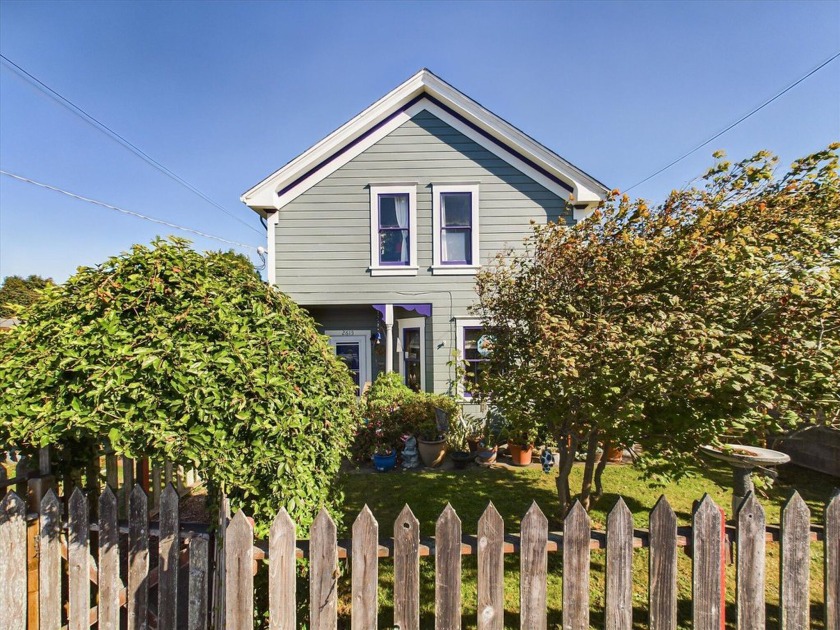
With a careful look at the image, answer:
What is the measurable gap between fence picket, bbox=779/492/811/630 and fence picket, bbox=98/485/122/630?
3.74 m

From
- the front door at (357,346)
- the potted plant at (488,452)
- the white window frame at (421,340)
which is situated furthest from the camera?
the front door at (357,346)

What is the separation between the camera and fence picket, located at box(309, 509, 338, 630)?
2.08m

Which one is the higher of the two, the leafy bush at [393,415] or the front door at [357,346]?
the front door at [357,346]

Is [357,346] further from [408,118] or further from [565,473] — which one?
[565,473]

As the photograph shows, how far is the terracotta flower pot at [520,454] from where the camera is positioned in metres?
6.76

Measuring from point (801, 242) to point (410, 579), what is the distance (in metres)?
3.33

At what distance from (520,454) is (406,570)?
16.9ft

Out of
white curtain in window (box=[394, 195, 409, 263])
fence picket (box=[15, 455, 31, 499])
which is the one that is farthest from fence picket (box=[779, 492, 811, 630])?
white curtain in window (box=[394, 195, 409, 263])

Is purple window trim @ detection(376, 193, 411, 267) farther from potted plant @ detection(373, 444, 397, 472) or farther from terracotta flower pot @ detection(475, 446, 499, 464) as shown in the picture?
terracotta flower pot @ detection(475, 446, 499, 464)

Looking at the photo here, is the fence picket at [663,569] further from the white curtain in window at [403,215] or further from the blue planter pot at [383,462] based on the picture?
the white curtain in window at [403,215]

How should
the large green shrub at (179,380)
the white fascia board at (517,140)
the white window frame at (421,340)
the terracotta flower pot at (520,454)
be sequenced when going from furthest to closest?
the white window frame at (421,340) → the white fascia board at (517,140) → the terracotta flower pot at (520,454) → the large green shrub at (179,380)

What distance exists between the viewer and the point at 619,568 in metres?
2.12

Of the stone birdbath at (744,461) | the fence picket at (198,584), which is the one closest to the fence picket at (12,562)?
the fence picket at (198,584)

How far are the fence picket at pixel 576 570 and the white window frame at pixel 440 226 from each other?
262 inches
